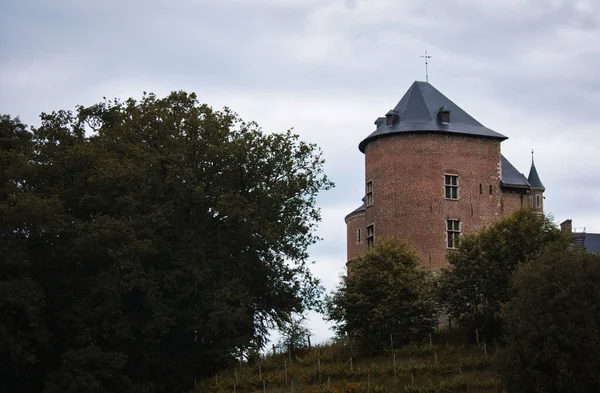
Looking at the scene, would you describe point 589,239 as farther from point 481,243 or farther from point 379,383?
point 379,383

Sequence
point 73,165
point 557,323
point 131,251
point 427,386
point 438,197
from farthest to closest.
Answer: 1. point 438,197
2. point 73,165
3. point 131,251
4. point 427,386
5. point 557,323

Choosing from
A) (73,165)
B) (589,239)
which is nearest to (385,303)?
(73,165)

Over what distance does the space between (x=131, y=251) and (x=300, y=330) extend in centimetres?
Result: 1131

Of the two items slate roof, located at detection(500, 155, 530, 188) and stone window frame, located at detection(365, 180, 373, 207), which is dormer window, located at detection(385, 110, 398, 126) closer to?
stone window frame, located at detection(365, 180, 373, 207)

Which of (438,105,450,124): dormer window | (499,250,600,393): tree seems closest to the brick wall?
(438,105,450,124): dormer window

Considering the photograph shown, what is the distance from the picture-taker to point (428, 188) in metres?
53.2

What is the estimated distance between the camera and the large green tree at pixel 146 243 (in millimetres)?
43406

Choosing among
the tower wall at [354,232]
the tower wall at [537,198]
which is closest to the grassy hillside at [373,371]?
the tower wall at [537,198]

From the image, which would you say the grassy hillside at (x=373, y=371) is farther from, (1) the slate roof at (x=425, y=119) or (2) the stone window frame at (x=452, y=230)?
(1) the slate roof at (x=425, y=119)

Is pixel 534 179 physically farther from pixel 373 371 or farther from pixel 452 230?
pixel 373 371

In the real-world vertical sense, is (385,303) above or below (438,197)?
below

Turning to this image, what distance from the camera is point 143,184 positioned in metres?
45.8

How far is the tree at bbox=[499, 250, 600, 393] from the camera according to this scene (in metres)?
34.6

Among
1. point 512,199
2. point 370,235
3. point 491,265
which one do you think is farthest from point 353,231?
point 491,265
